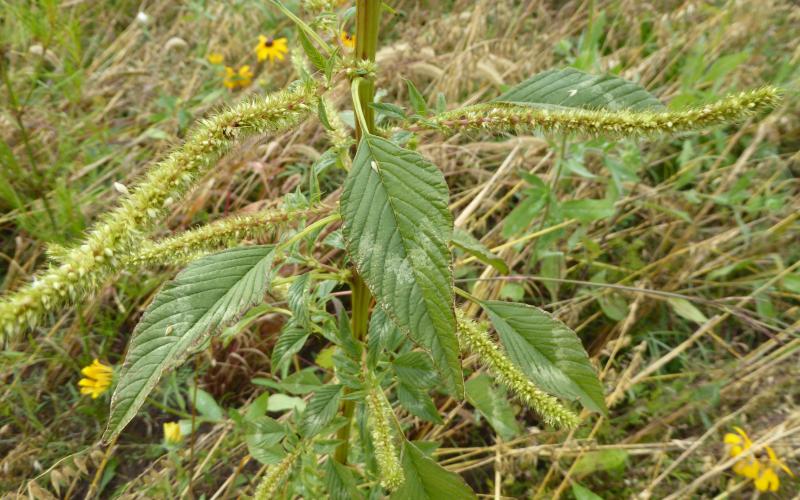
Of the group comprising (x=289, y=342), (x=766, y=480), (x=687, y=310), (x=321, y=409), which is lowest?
(x=766, y=480)

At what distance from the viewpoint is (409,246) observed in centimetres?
65

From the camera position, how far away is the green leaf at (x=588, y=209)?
171 cm

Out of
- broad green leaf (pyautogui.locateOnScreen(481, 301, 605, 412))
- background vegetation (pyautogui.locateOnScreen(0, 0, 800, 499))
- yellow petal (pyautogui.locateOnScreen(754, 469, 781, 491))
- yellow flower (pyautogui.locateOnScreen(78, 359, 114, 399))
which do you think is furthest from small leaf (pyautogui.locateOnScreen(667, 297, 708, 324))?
yellow flower (pyautogui.locateOnScreen(78, 359, 114, 399))

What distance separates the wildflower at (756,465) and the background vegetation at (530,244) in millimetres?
50

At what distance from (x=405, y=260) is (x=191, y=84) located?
2.50 meters

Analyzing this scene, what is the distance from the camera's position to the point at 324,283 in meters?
1.13

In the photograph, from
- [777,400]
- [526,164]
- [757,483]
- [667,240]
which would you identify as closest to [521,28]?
[526,164]

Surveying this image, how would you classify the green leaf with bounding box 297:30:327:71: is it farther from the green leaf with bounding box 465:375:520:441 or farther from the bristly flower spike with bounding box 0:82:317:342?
the green leaf with bounding box 465:375:520:441

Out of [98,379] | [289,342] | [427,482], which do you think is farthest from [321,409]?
[98,379]

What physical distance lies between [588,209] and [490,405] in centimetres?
77

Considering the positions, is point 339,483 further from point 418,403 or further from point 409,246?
point 409,246

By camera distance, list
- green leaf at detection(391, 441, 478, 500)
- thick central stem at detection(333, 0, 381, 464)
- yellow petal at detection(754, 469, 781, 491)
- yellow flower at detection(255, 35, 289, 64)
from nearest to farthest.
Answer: thick central stem at detection(333, 0, 381, 464)
green leaf at detection(391, 441, 478, 500)
yellow petal at detection(754, 469, 781, 491)
yellow flower at detection(255, 35, 289, 64)

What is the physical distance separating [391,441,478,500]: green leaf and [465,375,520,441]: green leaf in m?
0.27

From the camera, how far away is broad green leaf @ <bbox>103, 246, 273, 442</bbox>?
64 cm
